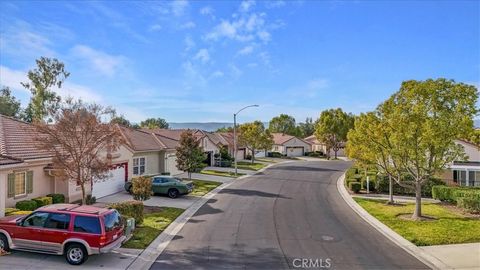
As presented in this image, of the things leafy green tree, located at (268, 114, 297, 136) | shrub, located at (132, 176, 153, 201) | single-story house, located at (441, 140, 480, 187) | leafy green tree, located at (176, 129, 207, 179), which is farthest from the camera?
leafy green tree, located at (268, 114, 297, 136)

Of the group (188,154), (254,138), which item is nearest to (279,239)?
(188,154)

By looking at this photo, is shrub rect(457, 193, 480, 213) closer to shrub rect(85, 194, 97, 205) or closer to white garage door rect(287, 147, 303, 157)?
shrub rect(85, 194, 97, 205)

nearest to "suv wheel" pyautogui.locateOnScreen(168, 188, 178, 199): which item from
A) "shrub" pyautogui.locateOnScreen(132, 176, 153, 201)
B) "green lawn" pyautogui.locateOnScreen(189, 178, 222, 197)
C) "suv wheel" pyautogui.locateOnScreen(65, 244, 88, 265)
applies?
"green lawn" pyautogui.locateOnScreen(189, 178, 222, 197)

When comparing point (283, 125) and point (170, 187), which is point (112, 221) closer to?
point (170, 187)

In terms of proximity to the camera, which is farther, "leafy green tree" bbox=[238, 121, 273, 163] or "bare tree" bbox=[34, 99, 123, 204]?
"leafy green tree" bbox=[238, 121, 273, 163]

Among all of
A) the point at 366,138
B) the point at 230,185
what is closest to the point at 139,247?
the point at 366,138

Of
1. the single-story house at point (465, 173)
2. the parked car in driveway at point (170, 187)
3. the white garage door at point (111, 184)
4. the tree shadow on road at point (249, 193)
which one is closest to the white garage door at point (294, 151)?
the single-story house at point (465, 173)

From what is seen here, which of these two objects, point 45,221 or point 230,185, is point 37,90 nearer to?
point 230,185
